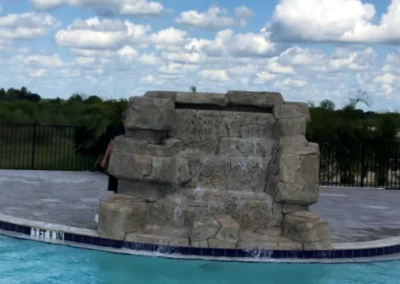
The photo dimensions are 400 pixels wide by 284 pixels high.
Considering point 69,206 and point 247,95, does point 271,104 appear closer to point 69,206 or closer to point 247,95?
point 247,95

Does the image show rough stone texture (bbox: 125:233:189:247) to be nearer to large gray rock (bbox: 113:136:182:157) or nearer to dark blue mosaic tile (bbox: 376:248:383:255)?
large gray rock (bbox: 113:136:182:157)

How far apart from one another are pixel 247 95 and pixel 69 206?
13.0 feet

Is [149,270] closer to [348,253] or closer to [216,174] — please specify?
[216,174]

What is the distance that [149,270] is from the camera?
7723mm

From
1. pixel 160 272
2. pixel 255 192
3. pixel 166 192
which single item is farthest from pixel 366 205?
pixel 160 272

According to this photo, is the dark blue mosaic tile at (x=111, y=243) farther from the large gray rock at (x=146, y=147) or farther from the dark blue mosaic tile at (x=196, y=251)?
the large gray rock at (x=146, y=147)

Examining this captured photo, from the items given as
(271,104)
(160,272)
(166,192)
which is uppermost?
(271,104)

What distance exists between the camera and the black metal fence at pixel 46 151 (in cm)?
1866

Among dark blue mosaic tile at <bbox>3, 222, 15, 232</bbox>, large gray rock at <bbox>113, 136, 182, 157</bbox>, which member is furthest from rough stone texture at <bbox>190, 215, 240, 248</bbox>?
dark blue mosaic tile at <bbox>3, 222, 15, 232</bbox>

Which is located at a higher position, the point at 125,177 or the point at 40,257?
the point at 125,177

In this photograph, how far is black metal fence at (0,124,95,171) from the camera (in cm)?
1866

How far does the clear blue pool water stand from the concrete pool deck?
40.7 inches

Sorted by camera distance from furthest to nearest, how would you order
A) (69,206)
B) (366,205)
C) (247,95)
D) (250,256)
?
(366,205) → (69,206) → (247,95) → (250,256)

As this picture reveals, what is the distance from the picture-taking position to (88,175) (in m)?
16.7
